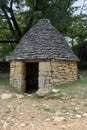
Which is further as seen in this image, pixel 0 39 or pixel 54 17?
pixel 0 39

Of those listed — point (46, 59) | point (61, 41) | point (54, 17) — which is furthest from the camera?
point (54, 17)

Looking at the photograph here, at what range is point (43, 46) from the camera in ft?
38.4

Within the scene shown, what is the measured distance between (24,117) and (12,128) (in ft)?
2.49

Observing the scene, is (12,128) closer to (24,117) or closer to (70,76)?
(24,117)

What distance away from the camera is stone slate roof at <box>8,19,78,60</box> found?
11.4 m

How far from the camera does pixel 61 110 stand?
8.10 meters

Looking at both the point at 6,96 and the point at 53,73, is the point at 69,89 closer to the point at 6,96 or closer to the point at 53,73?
the point at 53,73

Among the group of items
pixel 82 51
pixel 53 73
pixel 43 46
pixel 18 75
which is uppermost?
pixel 43 46

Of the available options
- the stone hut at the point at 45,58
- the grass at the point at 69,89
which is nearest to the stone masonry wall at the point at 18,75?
the stone hut at the point at 45,58

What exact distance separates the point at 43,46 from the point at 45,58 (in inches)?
31.6

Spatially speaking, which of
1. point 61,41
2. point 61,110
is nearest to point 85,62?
point 61,41

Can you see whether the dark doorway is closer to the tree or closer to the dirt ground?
the tree

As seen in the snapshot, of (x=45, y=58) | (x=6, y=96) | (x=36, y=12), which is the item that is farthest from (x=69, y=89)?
(x=36, y=12)

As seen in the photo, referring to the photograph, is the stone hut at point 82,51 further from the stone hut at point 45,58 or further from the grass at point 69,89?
the grass at point 69,89
